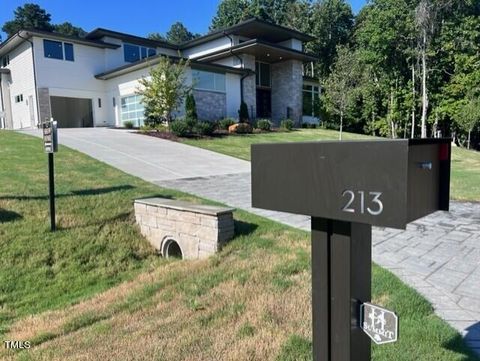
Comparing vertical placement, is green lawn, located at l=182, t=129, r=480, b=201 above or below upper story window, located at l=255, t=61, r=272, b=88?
below

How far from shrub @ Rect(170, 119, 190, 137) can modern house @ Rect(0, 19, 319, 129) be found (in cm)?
417

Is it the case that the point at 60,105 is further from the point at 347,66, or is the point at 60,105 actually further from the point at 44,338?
the point at 44,338

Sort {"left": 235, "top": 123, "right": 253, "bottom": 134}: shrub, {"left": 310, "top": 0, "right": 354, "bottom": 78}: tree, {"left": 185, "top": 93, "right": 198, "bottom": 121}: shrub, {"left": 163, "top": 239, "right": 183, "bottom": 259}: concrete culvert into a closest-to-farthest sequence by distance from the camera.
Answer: {"left": 163, "top": 239, "right": 183, "bottom": 259}: concrete culvert
{"left": 185, "top": 93, "right": 198, "bottom": 121}: shrub
{"left": 235, "top": 123, "right": 253, "bottom": 134}: shrub
{"left": 310, "top": 0, "right": 354, "bottom": 78}: tree

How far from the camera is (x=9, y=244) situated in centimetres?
587

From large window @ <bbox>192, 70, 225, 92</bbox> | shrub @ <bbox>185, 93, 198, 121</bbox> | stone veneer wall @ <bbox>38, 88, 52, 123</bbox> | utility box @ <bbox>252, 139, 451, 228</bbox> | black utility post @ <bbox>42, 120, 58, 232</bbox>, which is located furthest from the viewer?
large window @ <bbox>192, 70, 225, 92</bbox>

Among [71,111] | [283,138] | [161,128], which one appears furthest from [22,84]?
[283,138]

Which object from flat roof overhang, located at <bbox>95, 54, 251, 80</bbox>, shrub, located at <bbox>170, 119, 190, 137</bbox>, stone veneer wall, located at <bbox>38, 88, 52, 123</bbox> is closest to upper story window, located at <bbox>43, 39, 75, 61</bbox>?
flat roof overhang, located at <bbox>95, 54, 251, 80</bbox>

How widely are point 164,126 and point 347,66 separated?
12360 mm

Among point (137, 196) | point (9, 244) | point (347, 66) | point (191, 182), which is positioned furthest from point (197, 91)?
point (9, 244)

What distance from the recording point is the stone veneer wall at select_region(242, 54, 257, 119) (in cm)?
2636

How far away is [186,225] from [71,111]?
26.9 m

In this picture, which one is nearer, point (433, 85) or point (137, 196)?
point (137, 196)

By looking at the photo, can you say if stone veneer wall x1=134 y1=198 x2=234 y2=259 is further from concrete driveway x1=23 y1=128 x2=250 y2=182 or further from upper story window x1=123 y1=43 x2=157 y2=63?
upper story window x1=123 y1=43 x2=157 y2=63

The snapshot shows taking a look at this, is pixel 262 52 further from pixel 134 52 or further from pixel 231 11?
pixel 231 11
